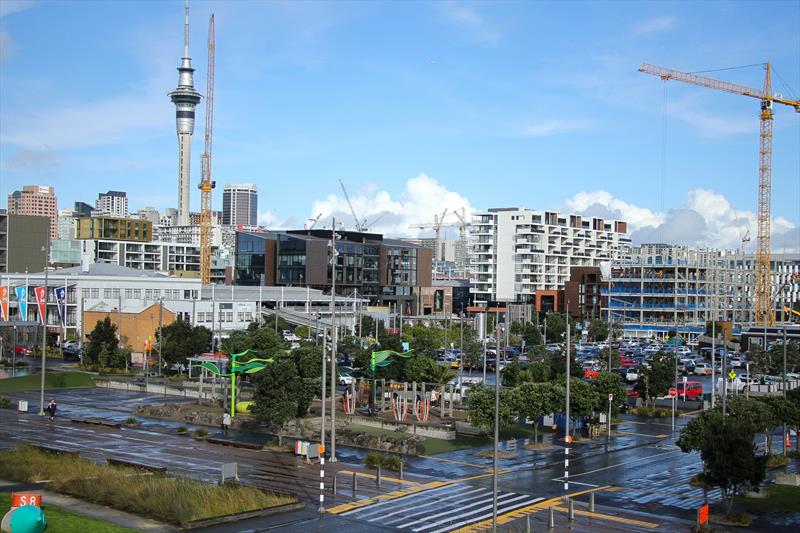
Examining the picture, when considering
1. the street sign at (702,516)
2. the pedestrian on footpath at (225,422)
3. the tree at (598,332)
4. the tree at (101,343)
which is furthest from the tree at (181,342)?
the tree at (598,332)

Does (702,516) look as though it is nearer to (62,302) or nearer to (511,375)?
(511,375)

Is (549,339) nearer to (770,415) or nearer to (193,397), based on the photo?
(193,397)

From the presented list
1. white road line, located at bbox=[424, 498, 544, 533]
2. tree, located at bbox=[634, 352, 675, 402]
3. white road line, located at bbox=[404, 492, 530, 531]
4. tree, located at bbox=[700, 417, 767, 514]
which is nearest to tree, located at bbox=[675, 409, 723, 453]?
tree, located at bbox=[700, 417, 767, 514]

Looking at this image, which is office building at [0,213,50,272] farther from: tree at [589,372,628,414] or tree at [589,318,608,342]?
tree at [589,372,628,414]

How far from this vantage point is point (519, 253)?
18712 cm

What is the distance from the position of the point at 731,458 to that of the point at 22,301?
99170 millimetres

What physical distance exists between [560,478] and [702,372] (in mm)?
61874

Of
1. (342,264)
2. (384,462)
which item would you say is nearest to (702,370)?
(384,462)

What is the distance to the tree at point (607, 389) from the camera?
175ft

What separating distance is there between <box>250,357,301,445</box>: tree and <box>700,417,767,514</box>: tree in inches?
934

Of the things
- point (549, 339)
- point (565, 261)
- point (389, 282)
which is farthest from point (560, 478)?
point (565, 261)

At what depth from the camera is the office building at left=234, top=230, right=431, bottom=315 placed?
537ft

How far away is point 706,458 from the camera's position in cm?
3356

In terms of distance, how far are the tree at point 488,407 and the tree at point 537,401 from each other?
479 millimetres
